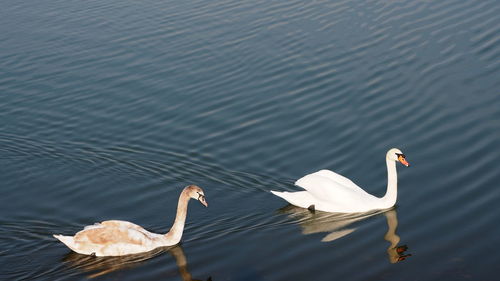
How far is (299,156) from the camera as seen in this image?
17.2 metres

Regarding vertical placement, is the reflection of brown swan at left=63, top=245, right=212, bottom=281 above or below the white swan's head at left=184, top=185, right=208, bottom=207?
below

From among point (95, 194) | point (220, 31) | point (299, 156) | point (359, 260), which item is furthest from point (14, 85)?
point (359, 260)

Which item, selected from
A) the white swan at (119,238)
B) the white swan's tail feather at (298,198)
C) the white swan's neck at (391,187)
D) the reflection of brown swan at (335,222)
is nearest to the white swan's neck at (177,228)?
the white swan at (119,238)

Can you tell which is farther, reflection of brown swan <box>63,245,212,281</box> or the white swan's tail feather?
the white swan's tail feather

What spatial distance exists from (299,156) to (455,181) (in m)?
3.46

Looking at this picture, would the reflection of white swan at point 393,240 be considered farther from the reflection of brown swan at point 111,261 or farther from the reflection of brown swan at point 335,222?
the reflection of brown swan at point 111,261

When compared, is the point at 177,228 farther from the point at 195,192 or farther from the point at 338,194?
the point at 338,194

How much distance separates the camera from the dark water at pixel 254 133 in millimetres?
13273

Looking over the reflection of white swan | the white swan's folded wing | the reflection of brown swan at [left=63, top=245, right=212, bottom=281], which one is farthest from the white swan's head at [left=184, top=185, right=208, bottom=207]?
the reflection of white swan

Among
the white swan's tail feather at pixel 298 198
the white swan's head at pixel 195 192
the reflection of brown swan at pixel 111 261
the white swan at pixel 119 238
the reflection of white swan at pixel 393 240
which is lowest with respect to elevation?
the reflection of white swan at pixel 393 240

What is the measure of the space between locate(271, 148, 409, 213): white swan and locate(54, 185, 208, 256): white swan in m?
2.23

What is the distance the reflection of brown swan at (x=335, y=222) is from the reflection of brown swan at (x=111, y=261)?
2.23m

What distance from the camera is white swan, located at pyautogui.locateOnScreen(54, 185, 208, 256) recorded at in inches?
538

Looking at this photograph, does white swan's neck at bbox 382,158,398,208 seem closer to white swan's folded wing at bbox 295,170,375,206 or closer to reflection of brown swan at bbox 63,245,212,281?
white swan's folded wing at bbox 295,170,375,206
